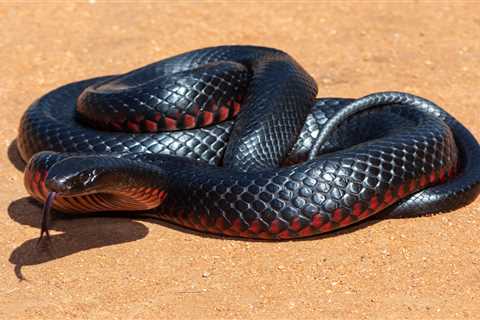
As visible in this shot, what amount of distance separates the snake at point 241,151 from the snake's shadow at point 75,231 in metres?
0.11

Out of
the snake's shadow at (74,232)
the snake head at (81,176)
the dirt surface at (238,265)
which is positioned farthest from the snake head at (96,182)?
the dirt surface at (238,265)

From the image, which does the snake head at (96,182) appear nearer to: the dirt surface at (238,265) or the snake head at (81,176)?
the snake head at (81,176)

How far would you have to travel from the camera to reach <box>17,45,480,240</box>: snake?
6562mm

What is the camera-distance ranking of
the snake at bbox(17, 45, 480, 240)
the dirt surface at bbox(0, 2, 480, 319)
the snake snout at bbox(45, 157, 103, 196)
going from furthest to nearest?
the snake at bbox(17, 45, 480, 240) < the snake snout at bbox(45, 157, 103, 196) < the dirt surface at bbox(0, 2, 480, 319)

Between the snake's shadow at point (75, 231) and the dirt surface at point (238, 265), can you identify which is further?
the snake's shadow at point (75, 231)

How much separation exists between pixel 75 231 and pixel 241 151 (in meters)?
1.59

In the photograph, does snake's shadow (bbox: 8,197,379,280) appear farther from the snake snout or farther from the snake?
the snake snout

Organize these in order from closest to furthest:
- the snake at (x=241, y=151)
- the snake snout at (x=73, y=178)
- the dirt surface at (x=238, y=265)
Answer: the dirt surface at (x=238, y=265)
the snake snout at (x=73, y=178)
the snake at (x=241, y=151)

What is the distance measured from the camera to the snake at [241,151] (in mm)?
6562

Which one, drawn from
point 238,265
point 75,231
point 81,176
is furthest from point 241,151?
point 81,176

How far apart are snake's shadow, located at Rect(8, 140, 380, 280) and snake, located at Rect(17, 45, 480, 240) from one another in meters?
0.11

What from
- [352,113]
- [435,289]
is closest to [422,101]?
[352,113]

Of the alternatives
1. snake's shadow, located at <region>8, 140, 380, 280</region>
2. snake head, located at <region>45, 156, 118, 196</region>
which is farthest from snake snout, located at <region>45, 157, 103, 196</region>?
snake's shadow, located at <region>8, 140, 380, 280</region>

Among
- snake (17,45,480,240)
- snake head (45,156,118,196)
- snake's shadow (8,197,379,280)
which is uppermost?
snake head (45,156,118,196)
